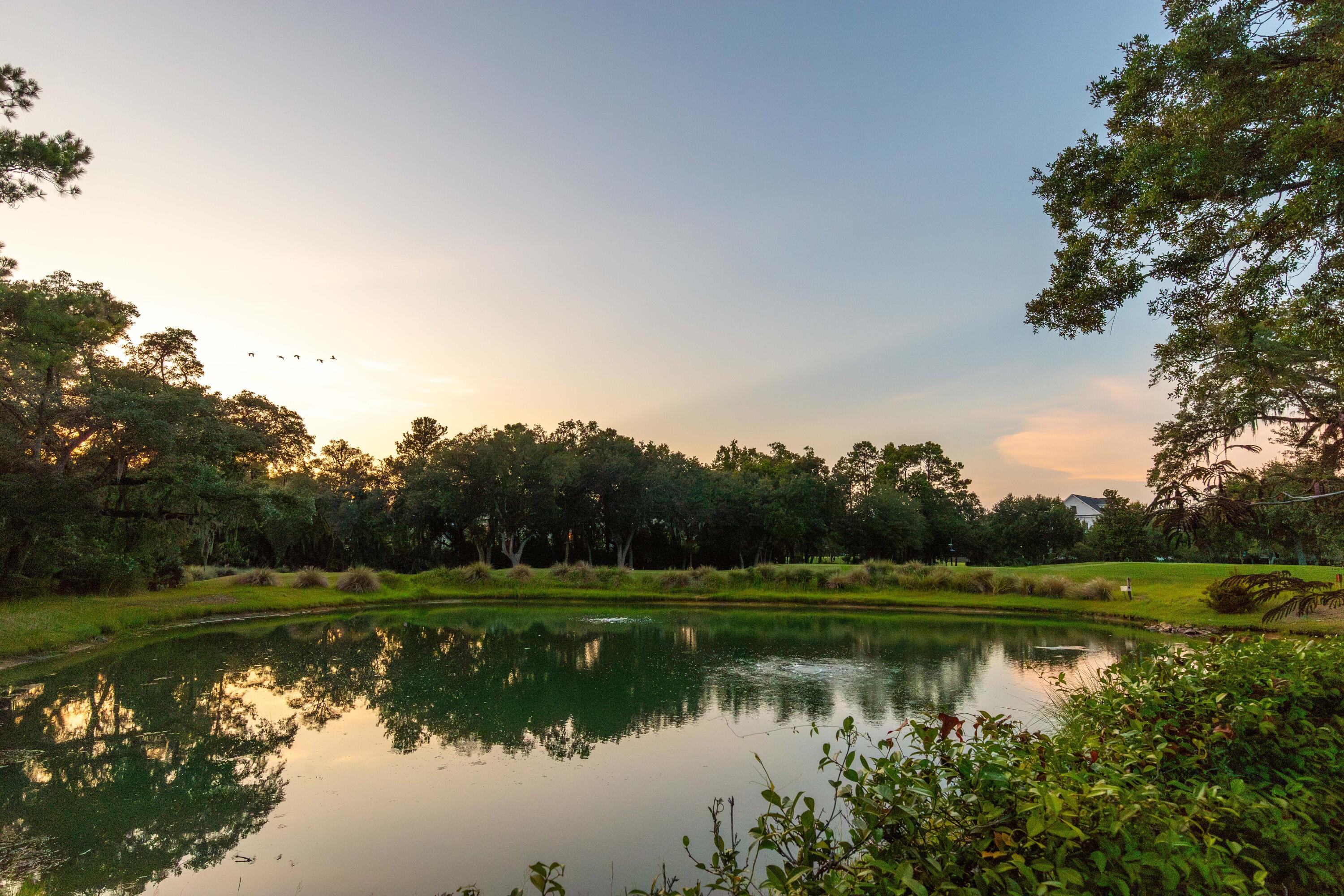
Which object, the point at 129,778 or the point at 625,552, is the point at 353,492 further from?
the point at 129,778

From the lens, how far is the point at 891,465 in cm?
7062

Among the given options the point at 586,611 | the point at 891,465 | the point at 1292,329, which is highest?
the point at 891,465

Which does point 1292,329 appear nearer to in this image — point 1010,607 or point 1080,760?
point 1080,760

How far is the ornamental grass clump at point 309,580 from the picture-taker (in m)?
26.9

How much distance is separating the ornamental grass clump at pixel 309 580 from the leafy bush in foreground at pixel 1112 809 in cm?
2819

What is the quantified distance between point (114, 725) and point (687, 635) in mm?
12822

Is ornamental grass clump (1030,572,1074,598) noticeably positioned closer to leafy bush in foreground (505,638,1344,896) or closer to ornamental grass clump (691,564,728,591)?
ornamental grass clump (691,564,728,591)

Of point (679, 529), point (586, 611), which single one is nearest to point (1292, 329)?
point (586, 611)

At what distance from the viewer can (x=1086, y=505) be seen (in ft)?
283

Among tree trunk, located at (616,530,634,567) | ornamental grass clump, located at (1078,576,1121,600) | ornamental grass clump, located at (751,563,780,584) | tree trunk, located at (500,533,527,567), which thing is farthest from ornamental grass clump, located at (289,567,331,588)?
ornamental grass clump, located at (1078,576,1121,600)

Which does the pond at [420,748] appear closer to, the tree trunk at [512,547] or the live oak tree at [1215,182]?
the live oak tree at [1215,182]

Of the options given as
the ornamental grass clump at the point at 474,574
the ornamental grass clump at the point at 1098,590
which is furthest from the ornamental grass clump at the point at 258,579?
the ornamental grass clump at the point at 1098,590

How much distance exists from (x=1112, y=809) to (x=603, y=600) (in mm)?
27344

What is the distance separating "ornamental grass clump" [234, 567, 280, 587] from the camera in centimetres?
2606
